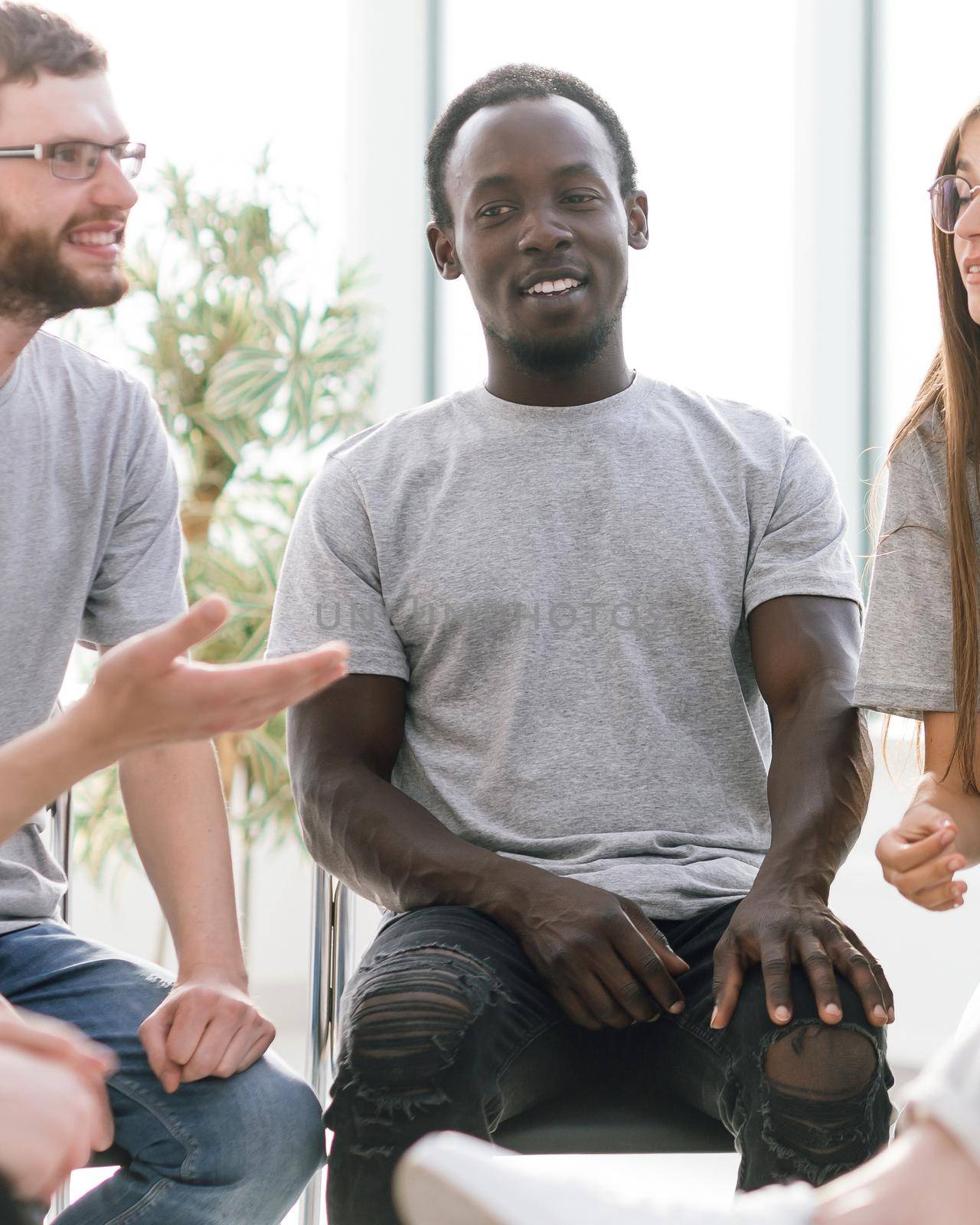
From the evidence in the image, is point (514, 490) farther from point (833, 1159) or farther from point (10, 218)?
point (833, 1159)

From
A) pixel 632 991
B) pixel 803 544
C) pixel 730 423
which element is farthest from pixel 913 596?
pixel 632 991

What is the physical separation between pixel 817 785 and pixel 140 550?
824 mm

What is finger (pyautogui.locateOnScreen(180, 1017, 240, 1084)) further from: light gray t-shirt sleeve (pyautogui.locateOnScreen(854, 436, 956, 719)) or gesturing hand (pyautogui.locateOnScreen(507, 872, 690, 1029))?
light gray t-shirt sleeve (pyautogui.locateOnScreen(854, 436, 956, 719))

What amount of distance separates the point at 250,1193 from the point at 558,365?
106 cm

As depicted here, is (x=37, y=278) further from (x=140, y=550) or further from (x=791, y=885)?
(x=791, y=885)

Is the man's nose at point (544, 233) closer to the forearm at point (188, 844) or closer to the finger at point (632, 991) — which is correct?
the forearm at point (188, 844)

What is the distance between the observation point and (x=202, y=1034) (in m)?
1.44

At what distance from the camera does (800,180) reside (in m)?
3.86

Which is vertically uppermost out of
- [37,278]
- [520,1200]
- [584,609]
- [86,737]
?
[37,278]

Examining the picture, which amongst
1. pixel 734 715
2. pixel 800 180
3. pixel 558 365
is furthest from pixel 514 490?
pixel 800 180

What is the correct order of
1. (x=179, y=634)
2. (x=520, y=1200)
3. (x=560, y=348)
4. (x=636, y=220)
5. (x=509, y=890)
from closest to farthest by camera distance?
(x=520, y=1200), (x=179, y=634), (x=509, y=890), (x=560, y=348), (x=636, y=220)

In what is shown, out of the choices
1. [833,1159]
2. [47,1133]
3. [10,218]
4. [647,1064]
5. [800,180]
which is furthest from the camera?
[800,180]

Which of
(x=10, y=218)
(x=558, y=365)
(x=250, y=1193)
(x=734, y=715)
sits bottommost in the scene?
(x=250, y=1193)

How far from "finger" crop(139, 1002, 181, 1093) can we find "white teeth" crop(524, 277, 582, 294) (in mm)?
967
